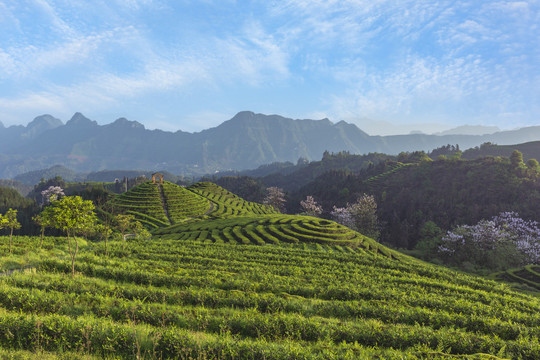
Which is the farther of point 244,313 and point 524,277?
point 524,277

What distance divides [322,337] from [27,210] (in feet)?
563

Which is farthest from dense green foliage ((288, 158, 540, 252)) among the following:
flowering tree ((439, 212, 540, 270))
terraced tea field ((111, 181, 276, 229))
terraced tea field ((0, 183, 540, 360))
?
terraced tea field ((0, 183, 540, 360))

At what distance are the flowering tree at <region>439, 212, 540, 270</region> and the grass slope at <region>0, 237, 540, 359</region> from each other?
47984mm

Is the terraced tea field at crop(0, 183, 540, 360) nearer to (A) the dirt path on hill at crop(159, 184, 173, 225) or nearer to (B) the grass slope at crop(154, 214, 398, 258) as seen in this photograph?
(B) the grass slope at crop(154, 214, 398, 258)

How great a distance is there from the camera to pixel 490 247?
68.2 meters

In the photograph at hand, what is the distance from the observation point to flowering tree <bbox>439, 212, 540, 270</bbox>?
196 feet

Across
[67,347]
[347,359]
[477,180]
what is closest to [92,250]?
[67,347]

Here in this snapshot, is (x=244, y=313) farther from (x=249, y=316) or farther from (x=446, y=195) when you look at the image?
(x=446, y=195)

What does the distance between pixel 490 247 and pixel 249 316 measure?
84.3 meters

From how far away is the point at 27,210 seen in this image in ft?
412

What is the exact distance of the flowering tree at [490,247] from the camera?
2351 inches

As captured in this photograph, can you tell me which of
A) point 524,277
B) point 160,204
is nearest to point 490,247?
Answer: point 524,277

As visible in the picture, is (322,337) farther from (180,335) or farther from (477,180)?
(477,180)

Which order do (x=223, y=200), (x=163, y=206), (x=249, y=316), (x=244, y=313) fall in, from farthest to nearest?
(x=223, y=200) < (x=163, y=206) < (x=244, y=313) < (x=249, y=316)
